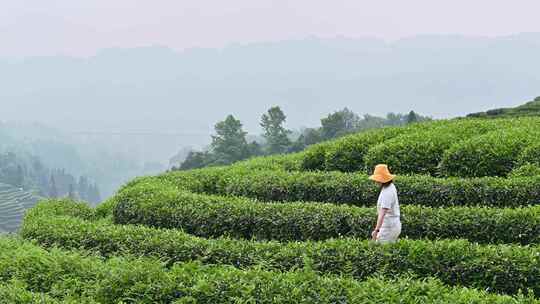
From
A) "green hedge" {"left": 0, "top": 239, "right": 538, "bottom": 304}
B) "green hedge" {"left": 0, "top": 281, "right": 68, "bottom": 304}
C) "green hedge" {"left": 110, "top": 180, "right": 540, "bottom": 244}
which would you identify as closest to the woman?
"green hedge" {"left": 110, "top": 180, "right": 540, "bottom": 244}

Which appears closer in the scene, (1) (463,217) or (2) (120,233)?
(1) (463,217)

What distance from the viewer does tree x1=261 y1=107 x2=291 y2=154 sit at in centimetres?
6906

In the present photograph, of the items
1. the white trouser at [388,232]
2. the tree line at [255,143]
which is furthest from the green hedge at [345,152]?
the tree line at [255,143]

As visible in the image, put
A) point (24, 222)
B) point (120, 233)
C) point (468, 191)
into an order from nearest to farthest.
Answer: point (120, 233), point (468, 191), point (24, 222)

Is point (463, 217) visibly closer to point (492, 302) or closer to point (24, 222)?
point (492, 302)

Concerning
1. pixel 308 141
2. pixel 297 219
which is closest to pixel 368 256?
pixel 297 219

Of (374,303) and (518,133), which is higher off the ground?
(518,133)

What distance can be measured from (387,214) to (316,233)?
2.67 meters

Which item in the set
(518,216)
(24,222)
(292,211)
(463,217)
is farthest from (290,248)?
(24,222)

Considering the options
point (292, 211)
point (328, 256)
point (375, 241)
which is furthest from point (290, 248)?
point (292, 211)

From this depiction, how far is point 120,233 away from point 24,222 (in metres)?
3.99

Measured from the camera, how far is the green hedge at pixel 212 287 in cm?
715

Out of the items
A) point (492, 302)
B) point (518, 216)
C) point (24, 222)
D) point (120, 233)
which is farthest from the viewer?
point (24, 222)

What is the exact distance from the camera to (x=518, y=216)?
10852mm
